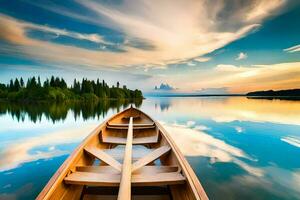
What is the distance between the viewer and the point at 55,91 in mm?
66062

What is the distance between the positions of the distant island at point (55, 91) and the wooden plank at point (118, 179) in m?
67.6

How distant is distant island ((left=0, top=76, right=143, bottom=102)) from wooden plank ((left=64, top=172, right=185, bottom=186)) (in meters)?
67.6

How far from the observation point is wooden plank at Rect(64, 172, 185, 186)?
9.68 feet

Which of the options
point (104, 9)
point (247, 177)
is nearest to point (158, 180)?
point (247, 177)

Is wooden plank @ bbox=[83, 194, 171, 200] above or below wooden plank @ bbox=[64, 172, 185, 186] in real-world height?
below

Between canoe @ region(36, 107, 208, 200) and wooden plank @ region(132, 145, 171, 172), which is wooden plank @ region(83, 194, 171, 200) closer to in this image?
canoe @ region(36, 107, 208, 200)

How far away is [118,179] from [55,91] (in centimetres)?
7034

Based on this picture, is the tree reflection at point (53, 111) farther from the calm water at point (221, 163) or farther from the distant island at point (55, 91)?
the distant island at point (55, 91)

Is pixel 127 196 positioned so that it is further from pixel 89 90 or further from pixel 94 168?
pixel 89 90

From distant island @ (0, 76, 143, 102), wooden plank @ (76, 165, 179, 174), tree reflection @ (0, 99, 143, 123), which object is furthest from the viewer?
distant island @ (0, 76, 143, 102)

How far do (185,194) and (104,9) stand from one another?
15270 millimetres

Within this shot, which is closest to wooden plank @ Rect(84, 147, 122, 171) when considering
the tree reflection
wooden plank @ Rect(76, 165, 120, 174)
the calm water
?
wooden plank @ Rect(76, 165, 120, 174)

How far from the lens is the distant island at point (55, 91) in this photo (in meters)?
65.8

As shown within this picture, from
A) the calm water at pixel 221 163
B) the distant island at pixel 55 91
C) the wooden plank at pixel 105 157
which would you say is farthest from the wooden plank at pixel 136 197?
the distant island at pixel 55 91
